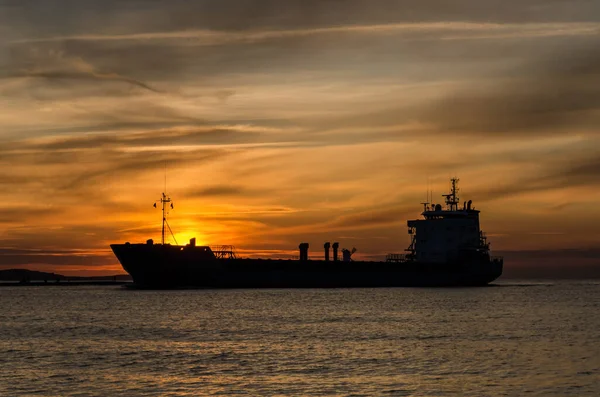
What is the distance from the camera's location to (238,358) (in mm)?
39938

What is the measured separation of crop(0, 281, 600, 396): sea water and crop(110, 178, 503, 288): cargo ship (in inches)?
1062

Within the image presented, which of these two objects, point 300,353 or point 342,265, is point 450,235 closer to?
point 342,265

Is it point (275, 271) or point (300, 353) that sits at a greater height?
point (275, 271)

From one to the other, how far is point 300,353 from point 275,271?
228 ft

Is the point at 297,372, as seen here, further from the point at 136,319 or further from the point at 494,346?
the point at 136,319

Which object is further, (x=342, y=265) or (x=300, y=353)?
(x=342, y=265)

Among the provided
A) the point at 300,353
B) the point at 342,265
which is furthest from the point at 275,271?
the point at 300,353

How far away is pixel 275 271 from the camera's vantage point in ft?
365

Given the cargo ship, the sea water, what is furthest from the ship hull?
the sea water

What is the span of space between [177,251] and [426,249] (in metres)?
43.4

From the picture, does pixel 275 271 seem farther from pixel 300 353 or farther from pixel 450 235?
pixel 300 353

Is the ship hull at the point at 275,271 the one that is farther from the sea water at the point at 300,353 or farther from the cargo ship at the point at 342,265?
the sea water at the point at 300,353

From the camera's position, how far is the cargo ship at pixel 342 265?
99938mm

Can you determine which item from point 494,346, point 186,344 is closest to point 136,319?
point 186,344
